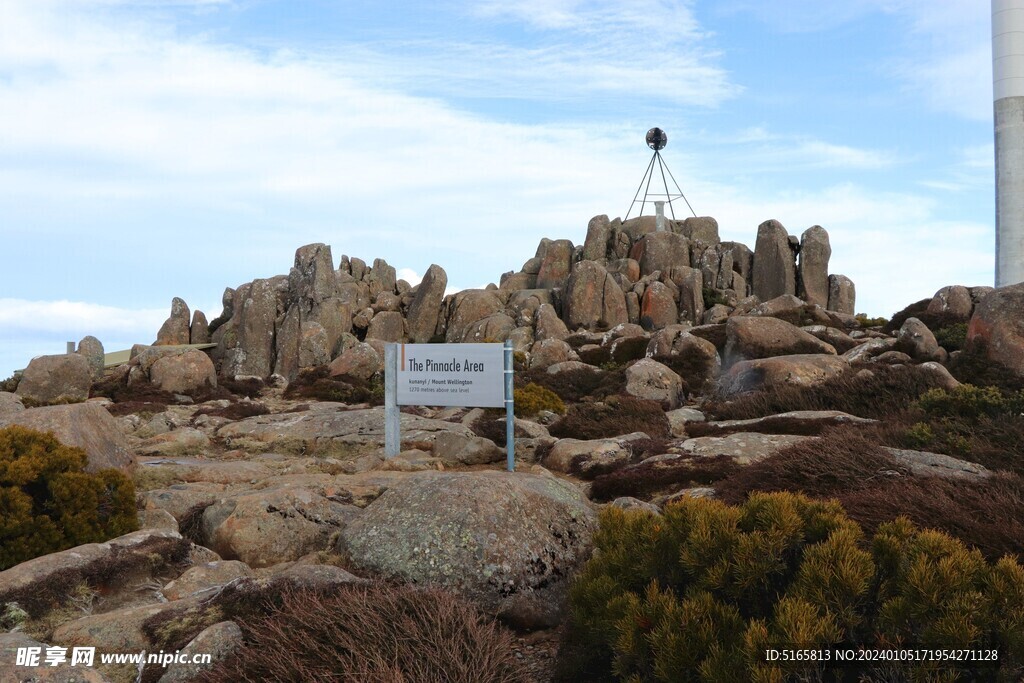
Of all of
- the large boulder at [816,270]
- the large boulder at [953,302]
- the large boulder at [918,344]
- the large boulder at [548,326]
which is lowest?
the large boulder at [918,344]

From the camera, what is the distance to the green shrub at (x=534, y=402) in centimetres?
2027

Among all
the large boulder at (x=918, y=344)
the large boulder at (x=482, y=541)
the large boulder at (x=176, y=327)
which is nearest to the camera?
the large boulder at (x=482, y=541)

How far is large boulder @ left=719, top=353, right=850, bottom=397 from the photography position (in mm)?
21266

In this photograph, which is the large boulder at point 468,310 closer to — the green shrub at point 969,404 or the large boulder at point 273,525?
the green shrub at point 969,404

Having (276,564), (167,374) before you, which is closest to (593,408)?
(276,564)

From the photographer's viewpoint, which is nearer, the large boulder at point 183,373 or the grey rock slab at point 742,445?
the grey rock slab at point 742,445

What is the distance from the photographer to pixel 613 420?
16938 mm

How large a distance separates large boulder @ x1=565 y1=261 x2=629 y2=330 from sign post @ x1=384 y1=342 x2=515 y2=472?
3213 centimetres

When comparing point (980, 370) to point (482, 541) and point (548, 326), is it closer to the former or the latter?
point (482, 541)

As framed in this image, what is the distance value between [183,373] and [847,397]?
25.8m

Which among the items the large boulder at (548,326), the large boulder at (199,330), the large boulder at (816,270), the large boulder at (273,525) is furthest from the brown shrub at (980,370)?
the large boulder at (199,330)

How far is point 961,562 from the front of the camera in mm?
5094

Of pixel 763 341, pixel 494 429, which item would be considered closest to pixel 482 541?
pixel 494 429
